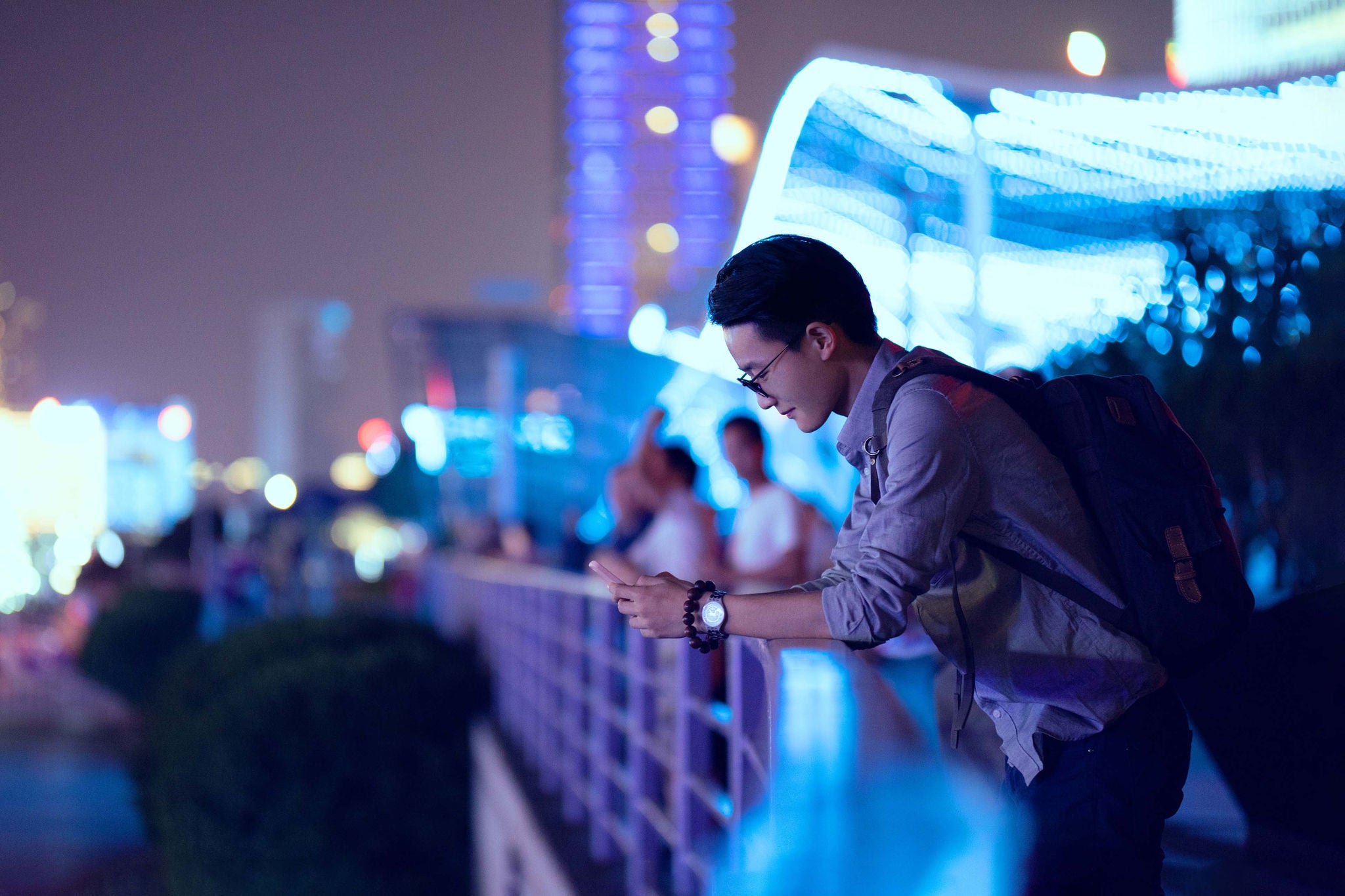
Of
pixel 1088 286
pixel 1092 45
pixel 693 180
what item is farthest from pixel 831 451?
pixel 693 180

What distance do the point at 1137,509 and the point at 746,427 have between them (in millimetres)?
2957

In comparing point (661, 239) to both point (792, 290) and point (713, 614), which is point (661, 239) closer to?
point (792, 290)

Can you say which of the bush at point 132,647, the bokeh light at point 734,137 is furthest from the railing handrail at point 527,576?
the bush at point 132,647

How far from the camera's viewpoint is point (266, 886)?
8.46 m

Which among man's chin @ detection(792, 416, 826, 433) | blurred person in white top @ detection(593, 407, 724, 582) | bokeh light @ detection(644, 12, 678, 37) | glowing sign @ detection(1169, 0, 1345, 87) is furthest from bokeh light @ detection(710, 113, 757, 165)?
bokeh light @ detection(644, 12, 678, 37)

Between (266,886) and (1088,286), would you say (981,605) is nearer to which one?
(1088,286)

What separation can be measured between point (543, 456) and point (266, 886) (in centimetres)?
3654

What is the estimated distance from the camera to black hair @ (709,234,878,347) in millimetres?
1683

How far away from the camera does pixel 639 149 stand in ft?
429

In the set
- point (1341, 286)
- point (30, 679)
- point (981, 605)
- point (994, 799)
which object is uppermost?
point (1341, 286)

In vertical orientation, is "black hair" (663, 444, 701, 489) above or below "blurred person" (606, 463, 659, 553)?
above

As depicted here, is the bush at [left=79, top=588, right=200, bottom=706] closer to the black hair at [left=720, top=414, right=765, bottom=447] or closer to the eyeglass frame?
the black hair at [left=720, top=414, right=765, bottom=447]

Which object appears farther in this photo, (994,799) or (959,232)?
(959,232)

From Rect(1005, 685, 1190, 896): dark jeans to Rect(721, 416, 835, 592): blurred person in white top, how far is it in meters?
2.44
